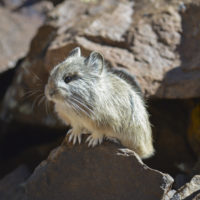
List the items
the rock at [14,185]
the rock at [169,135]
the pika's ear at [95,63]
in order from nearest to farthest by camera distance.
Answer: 1. the pika's ear at [95,63]
2. the rock at [14,185]
3. the rock at [169,135]

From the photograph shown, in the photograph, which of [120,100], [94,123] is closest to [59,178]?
[94,123]

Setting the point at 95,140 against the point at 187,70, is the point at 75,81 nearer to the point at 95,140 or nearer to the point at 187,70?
the point at 95,140

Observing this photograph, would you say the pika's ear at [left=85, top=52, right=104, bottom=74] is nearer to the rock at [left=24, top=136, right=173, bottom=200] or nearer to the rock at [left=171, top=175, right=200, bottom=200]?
the rock at [left=24, top=136, right=173, bottom=200]

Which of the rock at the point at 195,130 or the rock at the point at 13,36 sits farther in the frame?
the rock at the point at 13,36

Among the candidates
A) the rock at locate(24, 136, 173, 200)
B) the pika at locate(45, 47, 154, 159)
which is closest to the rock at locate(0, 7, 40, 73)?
the pika at locate(45, 47, 154, 159)

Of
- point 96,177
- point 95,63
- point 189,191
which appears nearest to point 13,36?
point 95,63

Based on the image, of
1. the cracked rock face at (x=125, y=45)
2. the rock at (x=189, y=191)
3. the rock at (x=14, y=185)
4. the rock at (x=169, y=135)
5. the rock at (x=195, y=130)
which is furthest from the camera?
the rock at (x=169, y=135)

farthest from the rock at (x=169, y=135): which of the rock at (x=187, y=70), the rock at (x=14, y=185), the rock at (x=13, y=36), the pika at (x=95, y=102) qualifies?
the rock at (x=13, y=36)

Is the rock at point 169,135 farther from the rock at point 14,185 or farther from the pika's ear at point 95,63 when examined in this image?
the rock at point 14,185
